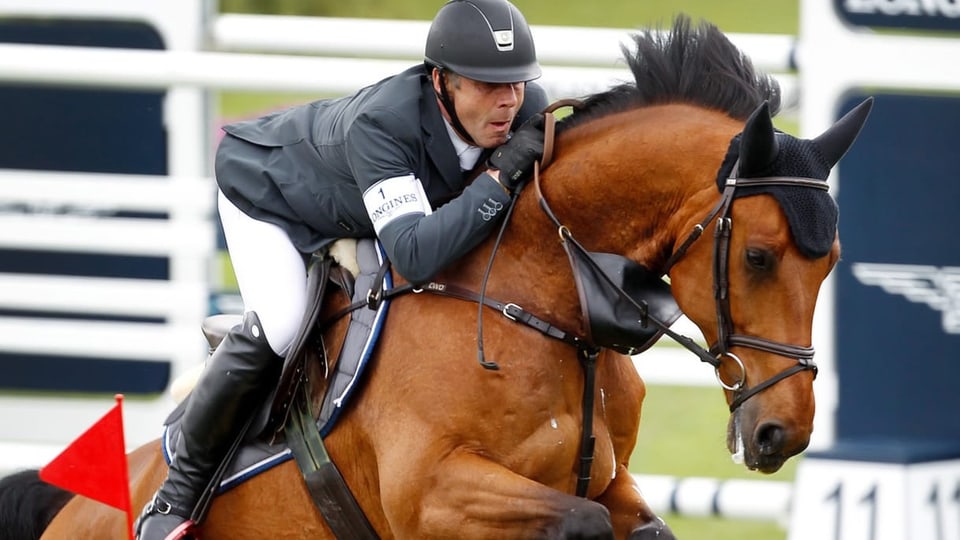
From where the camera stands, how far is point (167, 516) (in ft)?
14.7

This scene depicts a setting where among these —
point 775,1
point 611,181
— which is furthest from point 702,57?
point 775,1

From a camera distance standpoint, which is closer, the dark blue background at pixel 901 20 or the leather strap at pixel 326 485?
the leather strap at pixel 326 485

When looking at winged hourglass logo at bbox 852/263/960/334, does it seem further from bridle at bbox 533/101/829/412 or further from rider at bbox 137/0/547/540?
bridle at bbox 533/101/829/412

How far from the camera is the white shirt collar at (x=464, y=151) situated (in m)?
4.13

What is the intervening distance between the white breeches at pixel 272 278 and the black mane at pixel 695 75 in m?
0.94

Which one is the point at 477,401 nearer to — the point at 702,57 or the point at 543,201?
the point at 543,201

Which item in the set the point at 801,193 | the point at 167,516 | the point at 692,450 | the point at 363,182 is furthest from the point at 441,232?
the point at 692,450

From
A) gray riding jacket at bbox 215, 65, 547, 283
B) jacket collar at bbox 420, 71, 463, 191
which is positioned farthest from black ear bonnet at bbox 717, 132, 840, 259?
jacket collar at bbox 420, 71, 463, 191

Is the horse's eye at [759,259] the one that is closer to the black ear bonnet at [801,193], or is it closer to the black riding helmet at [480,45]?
the black ear bonnet at [801,193]

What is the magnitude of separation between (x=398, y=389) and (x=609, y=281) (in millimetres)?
610

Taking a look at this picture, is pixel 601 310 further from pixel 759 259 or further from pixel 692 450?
pixel 692 450

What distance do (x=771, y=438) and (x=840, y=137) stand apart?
2.44ft

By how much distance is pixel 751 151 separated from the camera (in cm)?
360

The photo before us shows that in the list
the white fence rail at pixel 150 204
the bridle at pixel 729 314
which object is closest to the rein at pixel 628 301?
the bridle at pixel 729 314
